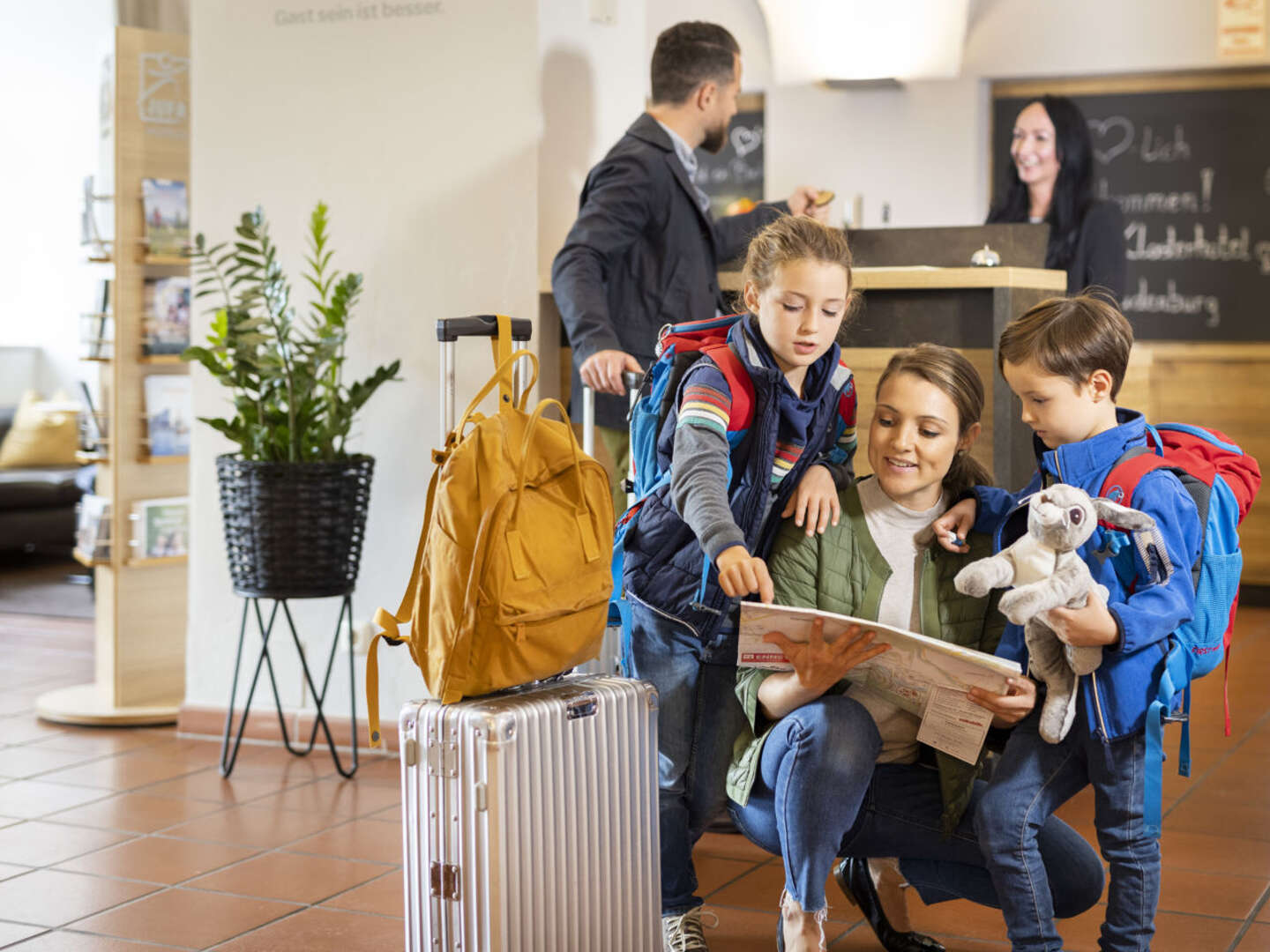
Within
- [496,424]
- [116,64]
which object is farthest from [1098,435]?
[116,64]

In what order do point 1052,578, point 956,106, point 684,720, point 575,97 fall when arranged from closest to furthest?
point 1052,578 → point 684,720 → point 575,97 → point 956,106

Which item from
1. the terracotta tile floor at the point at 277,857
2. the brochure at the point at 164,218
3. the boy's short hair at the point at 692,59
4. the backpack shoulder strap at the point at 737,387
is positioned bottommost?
the terracotta tile floor at the point at 277,857

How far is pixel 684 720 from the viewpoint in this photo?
2186 mm

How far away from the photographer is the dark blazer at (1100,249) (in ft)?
12.8

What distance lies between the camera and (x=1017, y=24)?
597 cm

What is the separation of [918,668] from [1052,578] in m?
0.22

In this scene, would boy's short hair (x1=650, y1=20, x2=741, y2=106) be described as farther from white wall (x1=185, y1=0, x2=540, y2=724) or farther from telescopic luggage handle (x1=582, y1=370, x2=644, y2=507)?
telescopic luggage handle (x1=582, y1=370, x2=644, y2=507)

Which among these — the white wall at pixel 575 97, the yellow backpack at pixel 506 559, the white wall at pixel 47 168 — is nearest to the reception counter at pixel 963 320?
the white wall at pixel 575 97

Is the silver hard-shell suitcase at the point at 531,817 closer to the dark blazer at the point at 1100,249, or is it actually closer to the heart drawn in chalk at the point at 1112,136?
the dark blazer at the point at 1100,249

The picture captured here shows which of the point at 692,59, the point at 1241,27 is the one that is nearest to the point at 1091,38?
the point at 1241,27

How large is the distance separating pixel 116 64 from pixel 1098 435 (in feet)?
10.2

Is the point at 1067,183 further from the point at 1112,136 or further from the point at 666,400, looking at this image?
the point at 666,400

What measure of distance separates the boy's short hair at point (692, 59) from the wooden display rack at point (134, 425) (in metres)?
1.58

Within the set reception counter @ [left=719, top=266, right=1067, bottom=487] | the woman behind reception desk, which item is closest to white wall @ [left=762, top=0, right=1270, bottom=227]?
the woman behind reception desk
